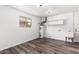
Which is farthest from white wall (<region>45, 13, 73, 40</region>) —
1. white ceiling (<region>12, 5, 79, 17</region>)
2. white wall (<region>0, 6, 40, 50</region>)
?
white wall (<region>0, 6, 40, 50</region>)

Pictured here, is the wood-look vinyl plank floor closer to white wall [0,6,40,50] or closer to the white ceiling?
white wall [0,6,40,50]

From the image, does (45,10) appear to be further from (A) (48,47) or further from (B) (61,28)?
(A) (48,47)

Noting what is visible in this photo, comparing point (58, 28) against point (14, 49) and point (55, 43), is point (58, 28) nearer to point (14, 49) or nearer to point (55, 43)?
point (55, 43)

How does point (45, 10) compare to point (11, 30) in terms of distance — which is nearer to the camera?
point (11, 30)

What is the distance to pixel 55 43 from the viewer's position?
2098 millimetres

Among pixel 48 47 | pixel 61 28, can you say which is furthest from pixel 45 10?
pixel 48 47

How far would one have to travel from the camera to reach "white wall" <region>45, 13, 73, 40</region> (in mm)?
1957

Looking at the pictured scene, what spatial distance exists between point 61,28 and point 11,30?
1600mm

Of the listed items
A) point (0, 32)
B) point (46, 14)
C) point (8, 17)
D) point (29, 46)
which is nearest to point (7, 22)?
point (8, 17)

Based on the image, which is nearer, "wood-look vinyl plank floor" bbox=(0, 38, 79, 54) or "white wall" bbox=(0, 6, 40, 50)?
"white wall" bbox=(0, 6, 40, 50)

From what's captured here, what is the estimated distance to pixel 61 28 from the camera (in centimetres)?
205

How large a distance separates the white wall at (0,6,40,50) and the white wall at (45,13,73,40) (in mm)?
611

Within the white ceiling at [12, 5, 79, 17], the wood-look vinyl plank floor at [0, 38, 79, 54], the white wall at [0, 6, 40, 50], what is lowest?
the wood-look vinyl plank floor at [0, 38, 79, 54]

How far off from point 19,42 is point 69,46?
162 cm
